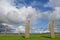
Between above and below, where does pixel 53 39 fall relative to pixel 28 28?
below

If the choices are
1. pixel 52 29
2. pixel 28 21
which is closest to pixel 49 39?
pixel 52 29

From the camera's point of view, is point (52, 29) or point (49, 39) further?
point (52, 29)

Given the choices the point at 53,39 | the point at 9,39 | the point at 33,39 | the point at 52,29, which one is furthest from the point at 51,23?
the point at 9,39

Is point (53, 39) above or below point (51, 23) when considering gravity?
below

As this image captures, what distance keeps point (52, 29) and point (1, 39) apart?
10046 millimetres

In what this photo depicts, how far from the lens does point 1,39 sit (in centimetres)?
2992

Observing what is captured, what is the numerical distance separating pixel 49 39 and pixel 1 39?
8.74 meters

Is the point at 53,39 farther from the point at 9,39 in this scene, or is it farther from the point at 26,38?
the point at 9,39

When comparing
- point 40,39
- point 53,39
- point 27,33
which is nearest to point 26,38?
point 27,33

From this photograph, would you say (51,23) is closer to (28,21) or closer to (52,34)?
(52,34)

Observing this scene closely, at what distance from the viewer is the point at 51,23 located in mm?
32375

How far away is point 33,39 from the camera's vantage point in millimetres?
29406

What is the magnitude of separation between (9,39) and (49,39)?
728cm

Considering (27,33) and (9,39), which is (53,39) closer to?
(27,33)
